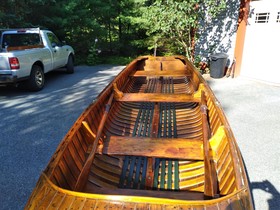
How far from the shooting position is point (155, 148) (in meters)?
2.56

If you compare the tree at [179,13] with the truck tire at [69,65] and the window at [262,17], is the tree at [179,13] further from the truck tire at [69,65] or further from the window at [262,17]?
the truck tire at [69,65]

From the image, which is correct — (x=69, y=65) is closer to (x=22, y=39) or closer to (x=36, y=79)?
(x=22, y=39)

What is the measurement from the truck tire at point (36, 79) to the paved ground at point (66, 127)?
20cm

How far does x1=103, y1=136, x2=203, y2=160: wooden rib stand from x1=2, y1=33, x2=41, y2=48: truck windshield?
7011mm

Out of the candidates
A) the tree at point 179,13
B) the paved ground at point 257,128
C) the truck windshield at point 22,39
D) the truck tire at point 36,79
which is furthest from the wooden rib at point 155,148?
the tree at point 179,13

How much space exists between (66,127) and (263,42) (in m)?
7.86

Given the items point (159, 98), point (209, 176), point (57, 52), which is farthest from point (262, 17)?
point (209, 176)

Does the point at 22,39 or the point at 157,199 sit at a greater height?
the point at 22,39

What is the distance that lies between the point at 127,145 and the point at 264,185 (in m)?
2.02

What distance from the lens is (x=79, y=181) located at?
209 cm

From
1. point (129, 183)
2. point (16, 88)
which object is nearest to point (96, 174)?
point (129, 183)

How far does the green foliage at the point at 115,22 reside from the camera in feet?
30.2

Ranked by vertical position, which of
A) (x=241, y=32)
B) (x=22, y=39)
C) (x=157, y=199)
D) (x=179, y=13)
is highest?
(x=179, y=13)

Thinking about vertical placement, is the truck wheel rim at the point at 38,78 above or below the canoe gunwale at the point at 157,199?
below
